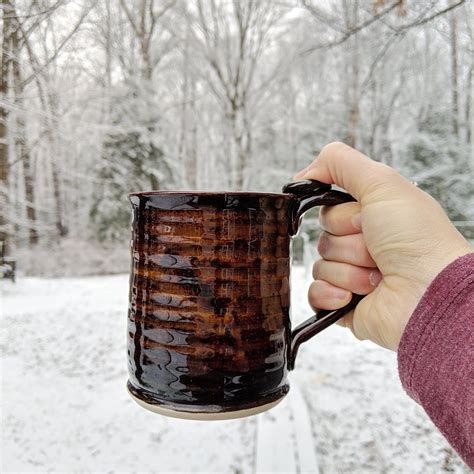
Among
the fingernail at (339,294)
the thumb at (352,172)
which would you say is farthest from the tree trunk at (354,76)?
the fingernail at (339,294)

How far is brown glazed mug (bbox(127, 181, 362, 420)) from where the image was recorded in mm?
362

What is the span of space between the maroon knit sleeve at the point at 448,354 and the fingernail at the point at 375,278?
167 mm

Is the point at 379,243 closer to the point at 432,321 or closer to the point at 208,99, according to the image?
the point at 432,321

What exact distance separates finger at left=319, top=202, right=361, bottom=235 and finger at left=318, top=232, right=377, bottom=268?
0.03ft

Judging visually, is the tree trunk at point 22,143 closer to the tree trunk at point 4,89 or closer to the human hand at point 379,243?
the tree trunk at point 4,89

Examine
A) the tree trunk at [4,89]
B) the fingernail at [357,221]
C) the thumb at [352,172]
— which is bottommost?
the fingernail at [357,221]

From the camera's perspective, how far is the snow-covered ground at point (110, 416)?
2.04 feet

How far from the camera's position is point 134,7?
1104mm

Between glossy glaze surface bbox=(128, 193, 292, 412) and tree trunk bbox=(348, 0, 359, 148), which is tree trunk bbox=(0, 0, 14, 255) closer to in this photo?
glossy glaze surface bbox=(128, 193, 292, 412)

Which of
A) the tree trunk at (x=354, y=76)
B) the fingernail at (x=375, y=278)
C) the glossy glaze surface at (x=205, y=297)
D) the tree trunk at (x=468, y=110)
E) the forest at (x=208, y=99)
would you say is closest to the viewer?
the glossy glaze surface at (x=205, y=297)

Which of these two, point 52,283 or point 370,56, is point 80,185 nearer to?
point 52,283

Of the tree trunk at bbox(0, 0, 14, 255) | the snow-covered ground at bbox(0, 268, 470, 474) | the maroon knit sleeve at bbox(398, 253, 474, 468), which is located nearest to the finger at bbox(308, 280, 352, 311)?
the maroon knit sleeve at bbox(398, 253, 474, 468)

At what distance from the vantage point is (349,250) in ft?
1.92

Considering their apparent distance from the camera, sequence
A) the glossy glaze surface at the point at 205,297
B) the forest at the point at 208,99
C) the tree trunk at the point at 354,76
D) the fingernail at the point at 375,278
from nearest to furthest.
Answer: the glossy glaze surface at the point at 205,297 → the fingernail at the point at 375,278 → the forest at the point at 208,99 → the tree trunk at the point at 354,76
